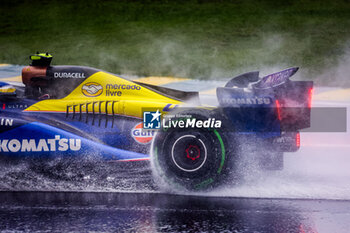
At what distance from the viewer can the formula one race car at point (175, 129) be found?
17.5ft

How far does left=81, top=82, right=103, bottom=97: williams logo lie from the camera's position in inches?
225

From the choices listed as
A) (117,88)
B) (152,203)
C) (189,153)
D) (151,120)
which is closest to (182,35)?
(117,88)

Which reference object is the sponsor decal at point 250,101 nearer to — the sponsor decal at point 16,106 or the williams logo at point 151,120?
the williams logo at point 151,120

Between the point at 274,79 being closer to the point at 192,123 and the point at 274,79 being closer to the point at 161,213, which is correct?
the point at 192,123

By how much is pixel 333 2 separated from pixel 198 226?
42.2 feet

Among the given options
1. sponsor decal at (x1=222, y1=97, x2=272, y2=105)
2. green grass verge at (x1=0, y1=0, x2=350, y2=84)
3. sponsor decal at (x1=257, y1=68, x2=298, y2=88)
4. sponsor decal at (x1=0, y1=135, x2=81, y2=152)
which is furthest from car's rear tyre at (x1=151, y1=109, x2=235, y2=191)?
green grass verge at (x1=0, y1=0, x2=350, y2=84)

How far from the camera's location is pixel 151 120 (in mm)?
5422

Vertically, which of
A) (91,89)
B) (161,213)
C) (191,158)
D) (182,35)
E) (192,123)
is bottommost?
(161,213)

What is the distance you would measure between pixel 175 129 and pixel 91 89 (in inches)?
38.2

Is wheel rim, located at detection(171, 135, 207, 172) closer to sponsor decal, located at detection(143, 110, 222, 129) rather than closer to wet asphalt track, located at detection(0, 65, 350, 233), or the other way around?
sponsor decal, located at detection(143, 110, 222, 129)

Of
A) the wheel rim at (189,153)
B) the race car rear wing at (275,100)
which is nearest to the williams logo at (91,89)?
the wheel rim at (189,153)

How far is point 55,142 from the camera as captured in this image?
5.48m

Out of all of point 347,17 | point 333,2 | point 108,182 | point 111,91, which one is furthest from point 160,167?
point 333,2

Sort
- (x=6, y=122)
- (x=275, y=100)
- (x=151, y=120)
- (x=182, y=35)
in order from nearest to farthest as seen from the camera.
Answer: (x=275, y=100)
(x=151, y=120)
(x=6, y=122)
(x=182, y=35)
